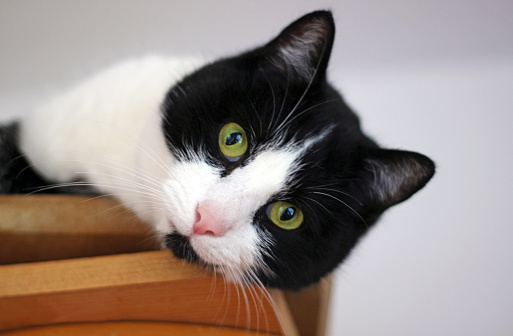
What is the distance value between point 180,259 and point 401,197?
0.44 m

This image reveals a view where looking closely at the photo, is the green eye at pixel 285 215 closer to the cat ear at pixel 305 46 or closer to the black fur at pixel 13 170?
the cat ear at pixel 305 46

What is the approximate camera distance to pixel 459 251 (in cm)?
165

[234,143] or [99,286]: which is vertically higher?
[234,143]

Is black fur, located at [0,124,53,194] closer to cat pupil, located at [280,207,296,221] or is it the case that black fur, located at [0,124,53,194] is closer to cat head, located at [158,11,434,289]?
cat head, located at [158,11,434,289]

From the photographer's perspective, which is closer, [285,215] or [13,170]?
[285,215]

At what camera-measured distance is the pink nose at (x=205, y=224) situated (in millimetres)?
670

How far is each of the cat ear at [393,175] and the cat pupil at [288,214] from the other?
0.16 meters

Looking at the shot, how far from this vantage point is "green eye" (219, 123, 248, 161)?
76 cm

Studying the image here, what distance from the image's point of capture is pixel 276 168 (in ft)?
2.43

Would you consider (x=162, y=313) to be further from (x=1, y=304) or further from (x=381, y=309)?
(x=381, y=309)

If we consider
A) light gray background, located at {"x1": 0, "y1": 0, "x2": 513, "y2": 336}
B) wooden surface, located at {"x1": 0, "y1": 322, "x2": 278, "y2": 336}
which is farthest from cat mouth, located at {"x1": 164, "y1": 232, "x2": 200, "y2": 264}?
light gray background, located at {"x1": 0, "y1": 0, "x2": 513, "y2": 336}

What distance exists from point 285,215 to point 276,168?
0.30 feet

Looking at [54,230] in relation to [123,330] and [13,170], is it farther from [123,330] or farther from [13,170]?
[13,170]

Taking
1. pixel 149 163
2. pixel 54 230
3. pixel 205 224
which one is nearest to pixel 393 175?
pixel 205 224
